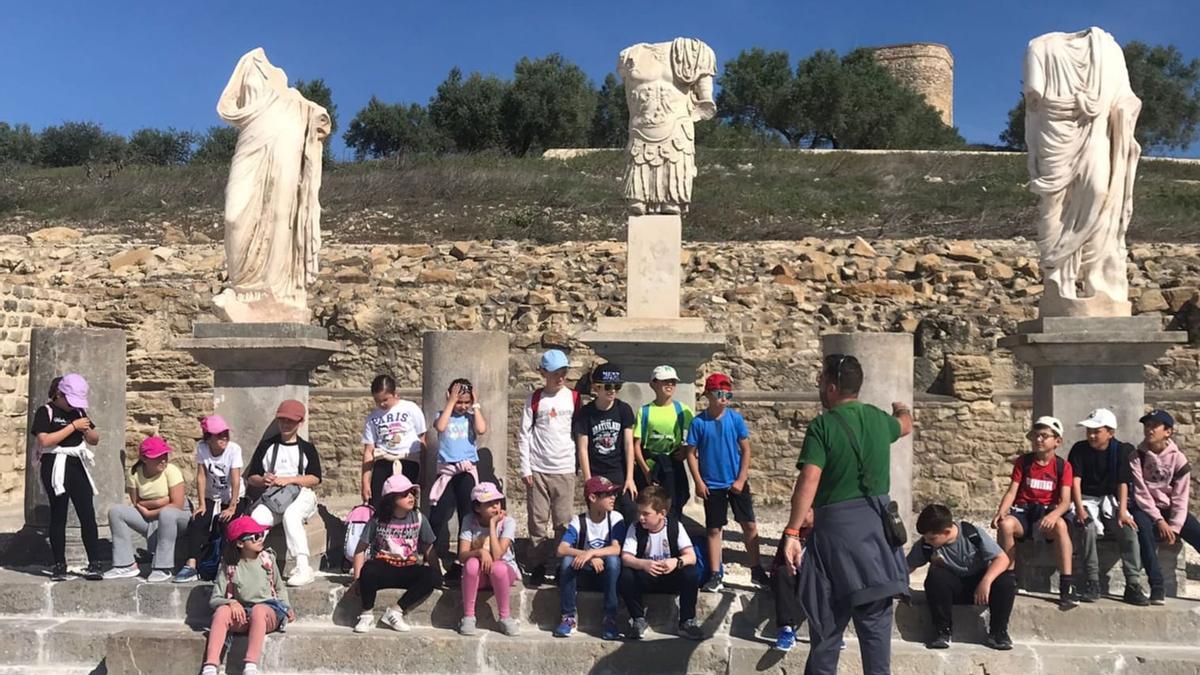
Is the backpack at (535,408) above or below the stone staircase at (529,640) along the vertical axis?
above

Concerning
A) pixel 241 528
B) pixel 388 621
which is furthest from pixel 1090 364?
pixel 241 528

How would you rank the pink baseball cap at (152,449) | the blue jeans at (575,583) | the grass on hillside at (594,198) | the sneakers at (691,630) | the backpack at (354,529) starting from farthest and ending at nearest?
the grass on hillside at (594,198)
the pink baseball cap at (152,449)
the backpack at (354,529)
the blue jeans at (575,583)
the sneakers at (691,630)

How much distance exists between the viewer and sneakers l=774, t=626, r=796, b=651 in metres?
5.91

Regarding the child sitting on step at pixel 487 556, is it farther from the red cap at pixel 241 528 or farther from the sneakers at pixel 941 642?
the sneakers at pixel 941 642

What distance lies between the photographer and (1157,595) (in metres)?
6.40

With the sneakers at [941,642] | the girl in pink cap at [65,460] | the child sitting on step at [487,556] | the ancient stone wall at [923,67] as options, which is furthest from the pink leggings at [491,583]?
the ancient stone wall at [923,67]

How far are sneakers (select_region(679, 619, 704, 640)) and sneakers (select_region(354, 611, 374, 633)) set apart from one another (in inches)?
72.6

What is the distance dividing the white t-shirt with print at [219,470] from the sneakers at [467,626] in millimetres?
1956

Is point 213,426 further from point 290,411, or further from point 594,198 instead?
point 594,198

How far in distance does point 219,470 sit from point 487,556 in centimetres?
212

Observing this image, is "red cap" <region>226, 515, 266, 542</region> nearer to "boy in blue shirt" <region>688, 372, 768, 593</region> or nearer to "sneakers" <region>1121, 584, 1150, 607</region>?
"boy in blue shirt" <region>688, 372, 768, 593</region>

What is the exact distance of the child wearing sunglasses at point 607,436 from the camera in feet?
23.0

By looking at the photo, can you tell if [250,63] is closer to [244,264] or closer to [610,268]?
[244,264]

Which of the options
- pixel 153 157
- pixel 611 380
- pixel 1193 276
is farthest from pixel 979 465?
pixel 153 157
